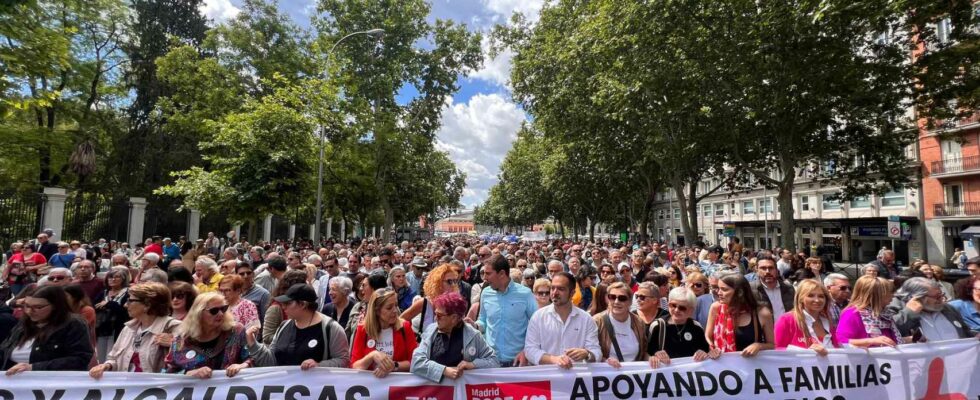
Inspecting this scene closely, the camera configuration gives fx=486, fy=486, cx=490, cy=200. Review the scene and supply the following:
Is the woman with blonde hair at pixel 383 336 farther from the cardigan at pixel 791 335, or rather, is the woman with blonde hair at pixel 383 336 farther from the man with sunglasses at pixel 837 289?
the man with sunglasses at pixel 837 289

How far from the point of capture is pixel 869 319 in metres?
4.09

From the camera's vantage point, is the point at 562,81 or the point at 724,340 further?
the point at 562,81

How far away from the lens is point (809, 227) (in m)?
39.7

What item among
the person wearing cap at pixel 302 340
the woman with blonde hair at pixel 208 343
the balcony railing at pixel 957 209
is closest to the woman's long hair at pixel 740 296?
the person wearing cap at pixel 302 340

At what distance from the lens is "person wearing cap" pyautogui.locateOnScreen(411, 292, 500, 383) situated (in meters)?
3.46

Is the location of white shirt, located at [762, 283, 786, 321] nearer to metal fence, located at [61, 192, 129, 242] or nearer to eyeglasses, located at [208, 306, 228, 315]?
eyeglasses, located at [208, 306, 228, 315]

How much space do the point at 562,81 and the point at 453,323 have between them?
18.8m

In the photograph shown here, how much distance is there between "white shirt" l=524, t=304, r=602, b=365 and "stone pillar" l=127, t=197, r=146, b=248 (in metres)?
21.8

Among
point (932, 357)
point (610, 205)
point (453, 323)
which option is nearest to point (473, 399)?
point (453, 323)

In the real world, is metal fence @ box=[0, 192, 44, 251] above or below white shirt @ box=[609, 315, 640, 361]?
above

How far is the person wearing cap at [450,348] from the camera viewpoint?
3.46 metres

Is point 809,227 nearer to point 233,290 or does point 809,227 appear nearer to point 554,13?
point 554,13

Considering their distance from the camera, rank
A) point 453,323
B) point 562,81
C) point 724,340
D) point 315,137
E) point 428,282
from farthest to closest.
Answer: point 562,81 < point 315,137 < point 428,282 < point 724,340 < point 453,323

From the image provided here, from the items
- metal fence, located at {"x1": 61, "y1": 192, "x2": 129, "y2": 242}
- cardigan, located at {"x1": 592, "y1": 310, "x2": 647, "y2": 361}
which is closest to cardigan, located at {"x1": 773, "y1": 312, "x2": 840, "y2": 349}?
cardigan, located at {"x1": 592, "y1": 310, "x2": 647, "y2": 361}
